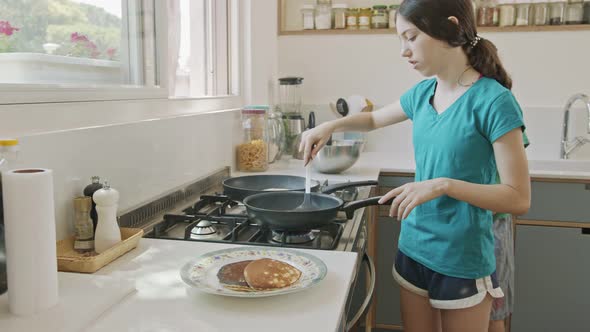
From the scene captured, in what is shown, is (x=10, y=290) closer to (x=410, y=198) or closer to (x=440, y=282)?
(x=410, y=198)

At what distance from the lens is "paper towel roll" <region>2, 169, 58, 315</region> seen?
2.60 feet

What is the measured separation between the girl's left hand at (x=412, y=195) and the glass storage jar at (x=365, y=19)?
74.5 inches

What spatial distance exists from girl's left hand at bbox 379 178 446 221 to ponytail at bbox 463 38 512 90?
1.11 feet

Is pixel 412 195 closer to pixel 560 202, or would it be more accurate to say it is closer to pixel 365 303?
pixel 365 303

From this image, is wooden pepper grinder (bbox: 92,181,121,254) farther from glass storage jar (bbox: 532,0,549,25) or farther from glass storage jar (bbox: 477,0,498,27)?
glass storage jar (bbox: 532,0,549,25)

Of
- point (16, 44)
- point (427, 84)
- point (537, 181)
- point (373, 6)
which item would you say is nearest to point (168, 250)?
point (16, 44)

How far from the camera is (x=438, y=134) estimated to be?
1382 millimetres

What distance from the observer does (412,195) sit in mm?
1167

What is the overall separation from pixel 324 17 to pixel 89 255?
2.18 metres

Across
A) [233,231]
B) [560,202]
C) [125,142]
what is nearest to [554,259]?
[560,202]

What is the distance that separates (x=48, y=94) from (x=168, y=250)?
1.32ft

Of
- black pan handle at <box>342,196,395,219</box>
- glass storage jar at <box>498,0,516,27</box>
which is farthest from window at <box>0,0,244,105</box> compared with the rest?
glass storage jar at <box>498,0,516,27</box>

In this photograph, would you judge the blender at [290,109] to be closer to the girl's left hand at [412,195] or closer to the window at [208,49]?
the window at [208,49]

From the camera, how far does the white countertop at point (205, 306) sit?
0.81 meters
